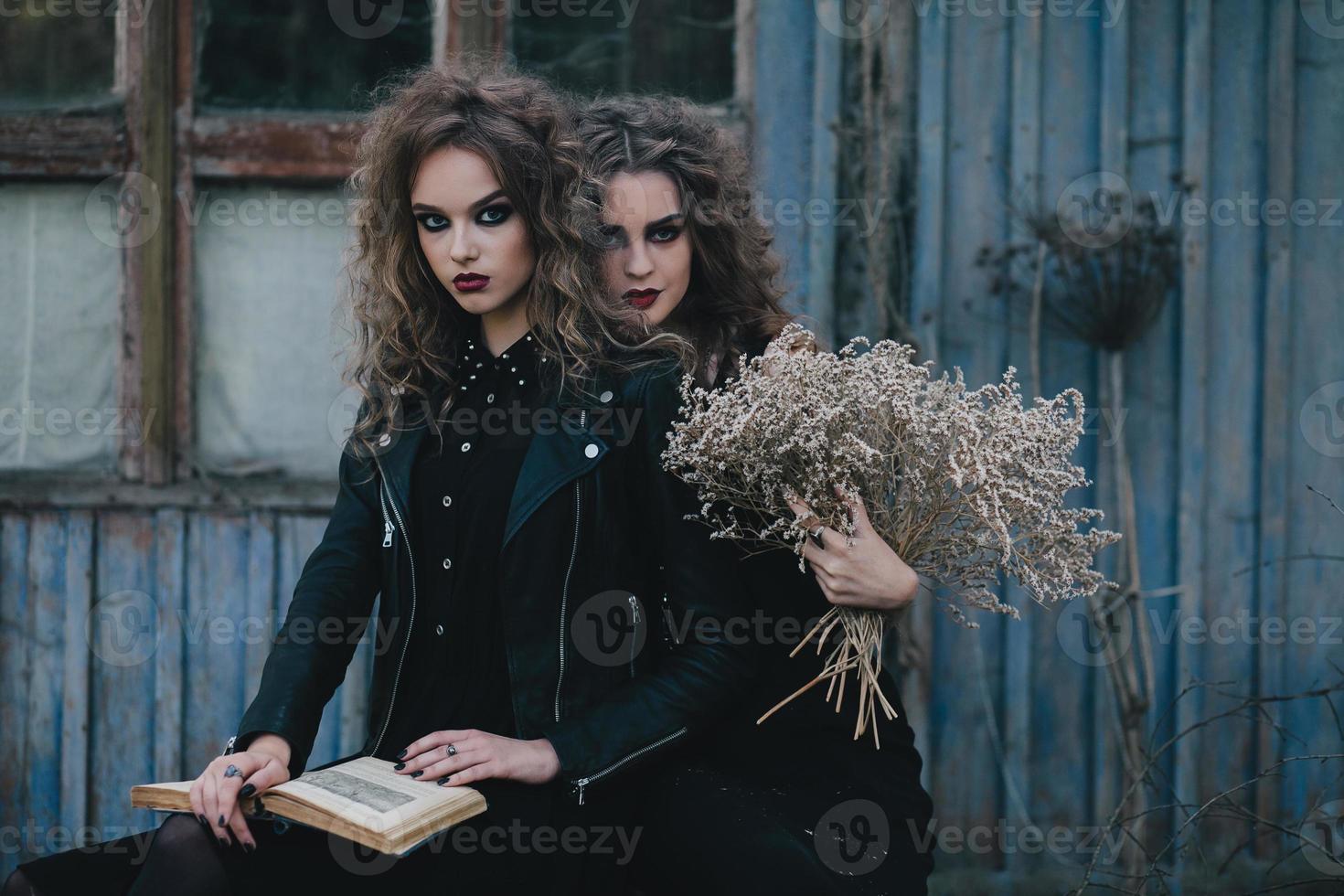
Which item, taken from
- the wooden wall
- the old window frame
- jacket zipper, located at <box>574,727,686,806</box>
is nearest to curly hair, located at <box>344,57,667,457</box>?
jacket zipper, located at <box>574,727,686,806</box>

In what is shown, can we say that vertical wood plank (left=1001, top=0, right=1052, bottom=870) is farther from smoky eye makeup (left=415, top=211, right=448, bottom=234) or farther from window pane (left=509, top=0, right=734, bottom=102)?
smoky eye makeup (left=415, top=211, right=448, bottom=234)

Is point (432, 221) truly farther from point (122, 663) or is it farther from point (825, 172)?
point (122, 663)

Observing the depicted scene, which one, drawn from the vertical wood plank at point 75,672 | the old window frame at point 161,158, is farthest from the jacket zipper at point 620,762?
the vertical wood plank at point 75,672

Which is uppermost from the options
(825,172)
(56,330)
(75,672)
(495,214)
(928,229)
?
(825,172)

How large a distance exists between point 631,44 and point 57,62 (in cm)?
187

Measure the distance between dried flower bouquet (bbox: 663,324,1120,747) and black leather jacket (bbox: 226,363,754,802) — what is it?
0.10 metres

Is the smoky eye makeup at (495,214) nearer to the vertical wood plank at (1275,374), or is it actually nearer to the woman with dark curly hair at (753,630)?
the woman with dark curly hair at (753,630)

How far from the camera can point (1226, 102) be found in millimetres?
3957

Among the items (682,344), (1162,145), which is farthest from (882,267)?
(682,344)

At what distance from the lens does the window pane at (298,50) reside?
397 centimetres

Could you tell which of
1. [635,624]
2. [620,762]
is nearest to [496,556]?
[635,624]

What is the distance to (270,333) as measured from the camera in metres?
4.07

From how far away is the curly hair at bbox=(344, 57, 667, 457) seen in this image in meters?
2.43

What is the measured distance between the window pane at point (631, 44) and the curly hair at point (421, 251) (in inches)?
52.4
